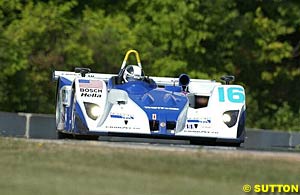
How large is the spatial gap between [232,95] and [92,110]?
2.49 m

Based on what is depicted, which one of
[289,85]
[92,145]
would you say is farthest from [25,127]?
[289,85]

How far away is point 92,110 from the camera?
13359mm

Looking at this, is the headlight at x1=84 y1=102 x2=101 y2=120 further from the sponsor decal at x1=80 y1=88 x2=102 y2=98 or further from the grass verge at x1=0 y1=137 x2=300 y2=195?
the grass verge at x1=0 y1=137 x2=300 y2=195

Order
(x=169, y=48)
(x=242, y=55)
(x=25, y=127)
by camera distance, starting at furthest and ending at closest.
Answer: (x=242, y=55), (x=169, y=48), (x=25, y=127)

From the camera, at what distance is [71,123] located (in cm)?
1379

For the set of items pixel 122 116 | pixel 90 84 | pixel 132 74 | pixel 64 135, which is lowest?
pixel 64 135

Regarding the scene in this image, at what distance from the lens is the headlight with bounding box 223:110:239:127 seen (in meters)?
13.8

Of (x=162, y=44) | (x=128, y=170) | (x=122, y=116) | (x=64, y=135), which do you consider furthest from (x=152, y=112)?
(x=162, y=44)

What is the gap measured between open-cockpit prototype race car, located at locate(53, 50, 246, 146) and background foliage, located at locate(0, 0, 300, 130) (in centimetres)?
838

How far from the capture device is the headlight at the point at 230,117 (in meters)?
13.8

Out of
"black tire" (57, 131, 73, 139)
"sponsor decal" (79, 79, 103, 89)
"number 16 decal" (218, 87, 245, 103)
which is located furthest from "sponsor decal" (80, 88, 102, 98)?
"number 16 decal" (218, 87, 245, 103)

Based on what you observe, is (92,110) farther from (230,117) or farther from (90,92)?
(230,117)

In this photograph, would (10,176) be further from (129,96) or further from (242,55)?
(242,55)

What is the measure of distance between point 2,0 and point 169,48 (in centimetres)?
527
